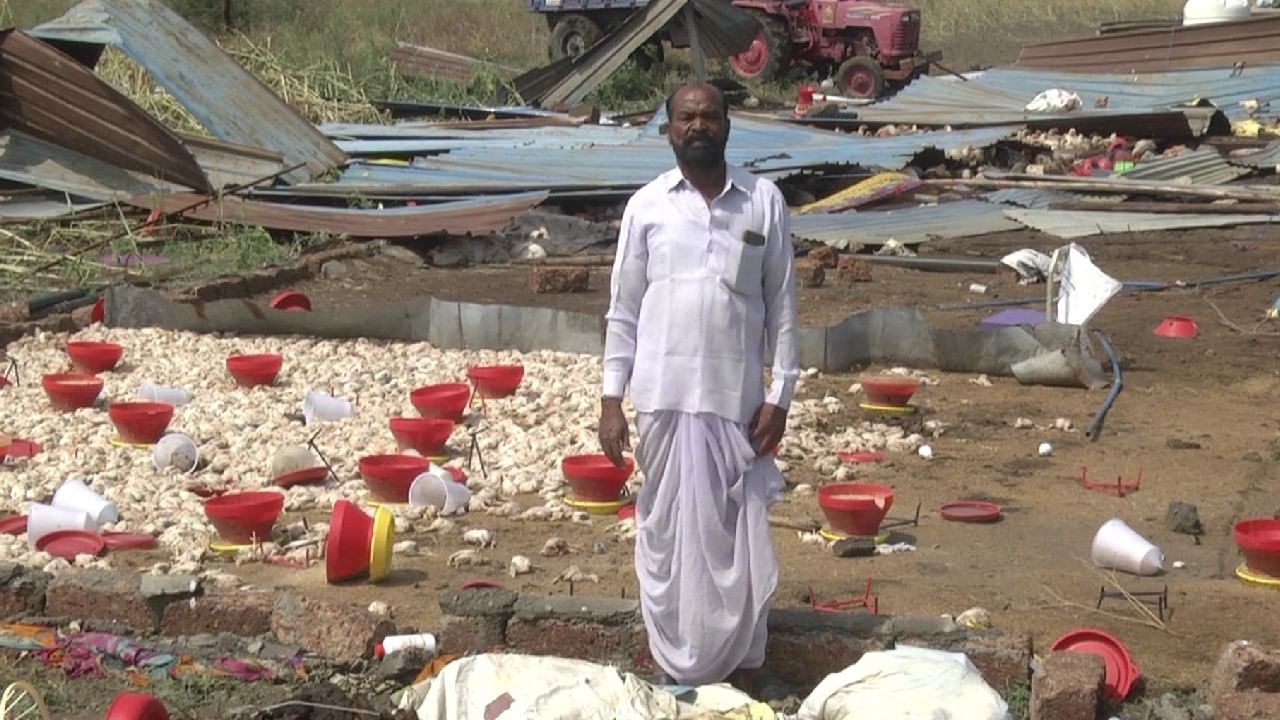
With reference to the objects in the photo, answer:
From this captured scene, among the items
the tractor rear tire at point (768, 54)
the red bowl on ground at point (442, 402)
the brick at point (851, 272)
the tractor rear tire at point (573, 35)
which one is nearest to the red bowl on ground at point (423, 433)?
the red bowl on ground at point (442, 402)

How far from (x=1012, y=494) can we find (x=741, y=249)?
2763 millimetres

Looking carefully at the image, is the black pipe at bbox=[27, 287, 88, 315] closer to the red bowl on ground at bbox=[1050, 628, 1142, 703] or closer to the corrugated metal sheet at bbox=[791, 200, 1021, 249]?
the corrugated metal sheet at bbox=[791, 200, 1021, 249]

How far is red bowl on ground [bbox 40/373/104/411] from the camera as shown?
800 centimetres

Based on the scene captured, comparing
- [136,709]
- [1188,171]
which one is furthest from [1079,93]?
[136,709]

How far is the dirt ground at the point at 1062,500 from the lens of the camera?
546cm

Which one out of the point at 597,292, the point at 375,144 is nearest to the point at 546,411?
the point at 597,292

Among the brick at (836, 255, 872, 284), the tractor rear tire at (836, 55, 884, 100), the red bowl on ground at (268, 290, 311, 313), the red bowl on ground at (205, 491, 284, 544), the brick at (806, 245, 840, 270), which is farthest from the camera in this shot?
the tractor rear tire at (836, 55, 884, 100)

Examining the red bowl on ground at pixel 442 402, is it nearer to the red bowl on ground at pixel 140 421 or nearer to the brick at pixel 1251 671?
the red bowl on ground at pixel 140 421

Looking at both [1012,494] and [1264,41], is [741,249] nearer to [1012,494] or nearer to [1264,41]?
[1012,494]

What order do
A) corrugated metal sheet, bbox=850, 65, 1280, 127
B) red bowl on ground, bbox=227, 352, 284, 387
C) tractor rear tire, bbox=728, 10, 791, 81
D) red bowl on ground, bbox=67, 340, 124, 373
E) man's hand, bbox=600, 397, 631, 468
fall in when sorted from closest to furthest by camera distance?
man's hand, bbox=600, 397, 631, 468 → red bowl on ground, bbox=227, 352, 284, 387 → red bowl on ground, bbox=67, 340, 124, 373 → corrugated metal sheet, bbox=850, 65, 1280, 127 → tractor rear tire, bbox=728, 10, 791, 81

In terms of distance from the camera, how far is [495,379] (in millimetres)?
8195

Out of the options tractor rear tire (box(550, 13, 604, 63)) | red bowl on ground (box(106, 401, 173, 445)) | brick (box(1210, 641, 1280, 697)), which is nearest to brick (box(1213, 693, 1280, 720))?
brick (box(1210, 641, 1280, 697))

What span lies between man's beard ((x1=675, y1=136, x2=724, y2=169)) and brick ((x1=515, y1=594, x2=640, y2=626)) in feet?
4.00

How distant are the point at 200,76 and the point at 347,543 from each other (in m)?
10.5
